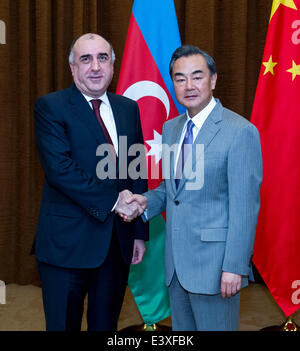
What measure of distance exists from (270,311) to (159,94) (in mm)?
1834

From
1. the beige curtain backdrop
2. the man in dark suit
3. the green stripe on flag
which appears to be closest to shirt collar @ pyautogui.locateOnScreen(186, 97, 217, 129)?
the man in dark suit

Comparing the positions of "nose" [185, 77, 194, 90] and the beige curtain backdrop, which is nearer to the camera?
"nose" [185, 77, 194, 90]

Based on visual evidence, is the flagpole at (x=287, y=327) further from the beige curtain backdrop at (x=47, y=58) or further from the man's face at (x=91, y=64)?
the man's face at (x=91, y=64)

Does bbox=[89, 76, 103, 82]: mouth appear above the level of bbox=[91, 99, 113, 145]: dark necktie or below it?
above

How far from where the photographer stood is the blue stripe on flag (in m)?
2.50

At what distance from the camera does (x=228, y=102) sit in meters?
3.39

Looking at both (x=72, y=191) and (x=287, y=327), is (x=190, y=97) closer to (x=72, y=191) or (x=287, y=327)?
(x=72, y=191)

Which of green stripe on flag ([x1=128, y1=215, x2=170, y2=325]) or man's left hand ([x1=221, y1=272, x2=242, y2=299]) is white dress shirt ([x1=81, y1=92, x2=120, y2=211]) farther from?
green stripe on flag ([x1=128, y1=215, x2=170, y2=325])

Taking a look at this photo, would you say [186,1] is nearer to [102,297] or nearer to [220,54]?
[220,54]

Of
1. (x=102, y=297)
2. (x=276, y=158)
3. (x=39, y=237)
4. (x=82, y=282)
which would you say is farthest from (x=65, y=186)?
(x=276, y=158)

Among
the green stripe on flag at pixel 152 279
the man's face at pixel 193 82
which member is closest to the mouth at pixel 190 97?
the man's face at pixel 193 82

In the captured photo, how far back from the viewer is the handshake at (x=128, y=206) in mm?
1618

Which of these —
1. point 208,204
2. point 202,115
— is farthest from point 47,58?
point 208,204

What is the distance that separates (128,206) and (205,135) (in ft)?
1.42
